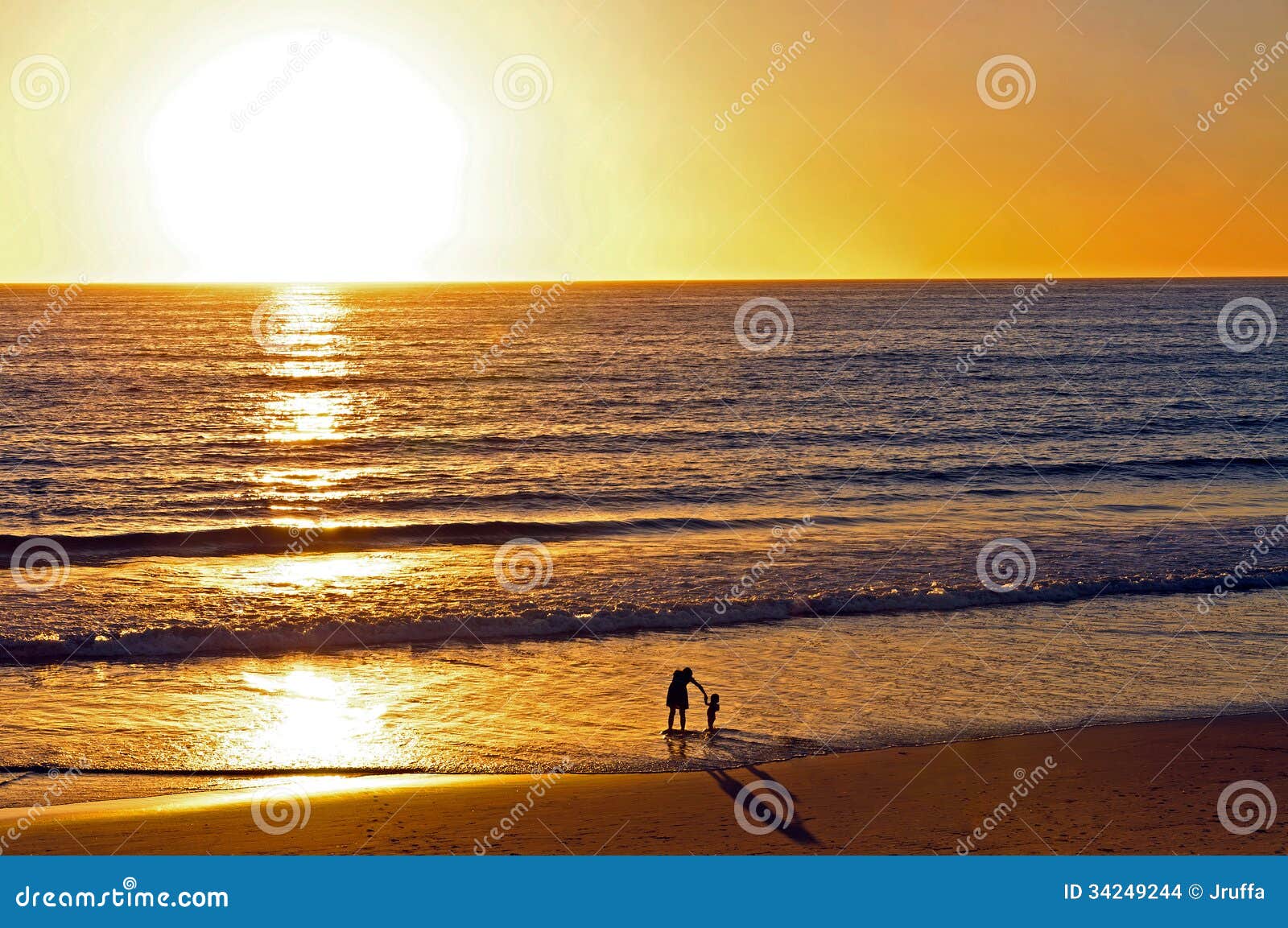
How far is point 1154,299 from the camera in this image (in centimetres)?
15612

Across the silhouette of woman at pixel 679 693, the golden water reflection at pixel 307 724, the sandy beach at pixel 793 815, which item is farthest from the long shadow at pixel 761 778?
the golden water reflection at pixel 307 724

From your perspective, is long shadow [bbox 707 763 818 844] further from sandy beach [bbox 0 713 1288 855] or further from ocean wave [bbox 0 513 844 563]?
ocean wave [bbox 0 513 844 563]

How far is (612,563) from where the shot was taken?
74.2 feet

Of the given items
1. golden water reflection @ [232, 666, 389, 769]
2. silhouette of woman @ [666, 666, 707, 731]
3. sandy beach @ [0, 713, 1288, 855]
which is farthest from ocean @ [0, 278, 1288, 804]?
sandy beach @ [0, 713, 1288, 855]

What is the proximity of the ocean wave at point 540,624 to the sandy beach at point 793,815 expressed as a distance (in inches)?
253

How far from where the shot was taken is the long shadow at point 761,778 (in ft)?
30.7

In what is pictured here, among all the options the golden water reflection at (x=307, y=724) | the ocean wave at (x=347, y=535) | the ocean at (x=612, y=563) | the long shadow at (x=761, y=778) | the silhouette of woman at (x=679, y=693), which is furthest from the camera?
the ocean wave at (x=347, y=535)

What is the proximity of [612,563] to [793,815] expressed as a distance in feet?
42.5

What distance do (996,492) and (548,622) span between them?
17924 mm

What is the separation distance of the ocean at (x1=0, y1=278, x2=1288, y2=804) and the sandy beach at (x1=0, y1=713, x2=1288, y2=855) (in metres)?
0.75

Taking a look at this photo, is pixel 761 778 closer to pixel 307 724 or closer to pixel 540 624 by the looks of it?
pixel 307 724

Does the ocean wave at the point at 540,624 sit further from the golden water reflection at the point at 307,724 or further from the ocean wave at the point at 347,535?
the ocean wave at the point at 347,535

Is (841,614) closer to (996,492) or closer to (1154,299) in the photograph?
(996,492)

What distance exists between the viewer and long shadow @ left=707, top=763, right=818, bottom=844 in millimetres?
9352
